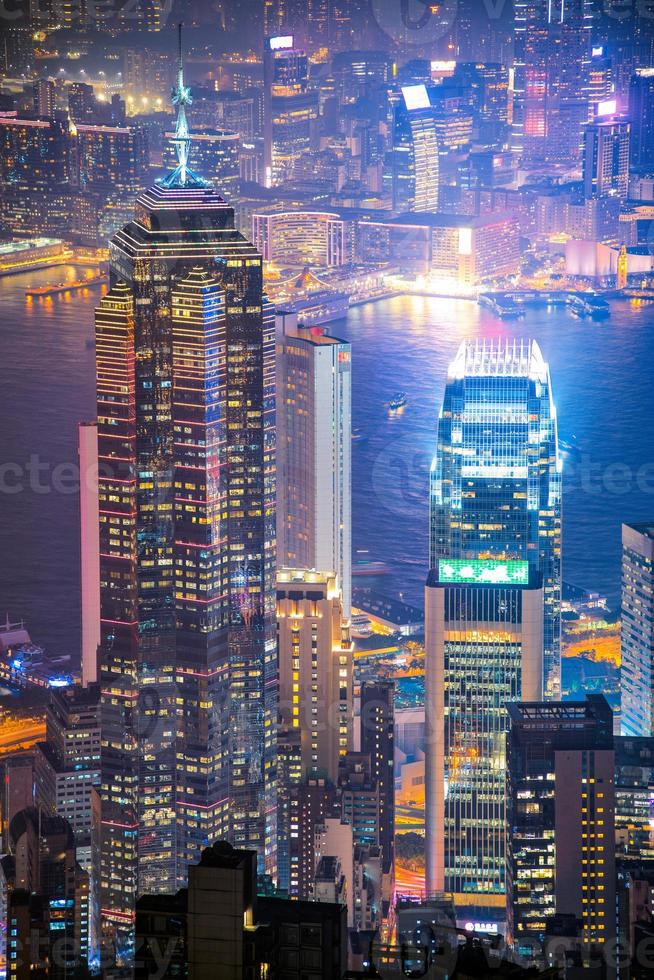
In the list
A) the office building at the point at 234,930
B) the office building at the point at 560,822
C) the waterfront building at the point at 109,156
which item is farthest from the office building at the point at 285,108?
the office building at the point at 234,930

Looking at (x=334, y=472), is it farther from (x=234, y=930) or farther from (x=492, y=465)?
(x=234, y=930)

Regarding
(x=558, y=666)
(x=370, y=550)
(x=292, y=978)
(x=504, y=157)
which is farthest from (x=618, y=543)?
(x=292, y=978)

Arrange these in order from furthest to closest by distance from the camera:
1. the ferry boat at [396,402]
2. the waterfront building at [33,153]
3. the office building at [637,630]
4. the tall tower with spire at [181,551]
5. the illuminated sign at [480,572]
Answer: the ferry boat at [396,402]
the waterfront building at [33,153]
the office building at [637,630]
the illuminated sign at [480,572]
the tall tower with spire at [181,551]

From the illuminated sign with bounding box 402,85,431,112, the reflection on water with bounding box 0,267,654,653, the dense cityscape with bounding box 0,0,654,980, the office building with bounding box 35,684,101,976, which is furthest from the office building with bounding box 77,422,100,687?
the illuminated sign with bounding box 402,85,431,112

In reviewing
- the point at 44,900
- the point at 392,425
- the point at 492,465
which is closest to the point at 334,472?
the point at 392,425

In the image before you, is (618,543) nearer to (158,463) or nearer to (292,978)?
(158,463)

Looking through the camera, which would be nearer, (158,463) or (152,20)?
(158,463)

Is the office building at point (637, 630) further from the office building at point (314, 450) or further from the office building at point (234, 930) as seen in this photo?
the office building at point (234, 930)
